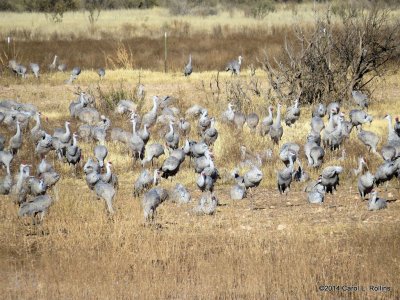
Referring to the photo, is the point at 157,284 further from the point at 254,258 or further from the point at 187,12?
the point at 187,12

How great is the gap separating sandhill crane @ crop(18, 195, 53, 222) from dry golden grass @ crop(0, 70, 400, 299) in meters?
0.13

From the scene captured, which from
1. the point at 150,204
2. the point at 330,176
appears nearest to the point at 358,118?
the point at 330,176

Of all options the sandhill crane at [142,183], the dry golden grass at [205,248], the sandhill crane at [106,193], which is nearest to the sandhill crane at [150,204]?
the dry golden grass at [205,248]

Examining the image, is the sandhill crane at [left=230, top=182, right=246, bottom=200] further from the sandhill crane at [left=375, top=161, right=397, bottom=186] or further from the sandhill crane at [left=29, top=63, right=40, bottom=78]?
the sandhill crane at [left=29, top=63, right=40, bottom=78]

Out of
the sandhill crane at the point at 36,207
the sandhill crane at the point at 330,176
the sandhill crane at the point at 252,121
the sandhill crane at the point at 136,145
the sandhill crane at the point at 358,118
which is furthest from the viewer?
the sandhill crane at the point at 252,121

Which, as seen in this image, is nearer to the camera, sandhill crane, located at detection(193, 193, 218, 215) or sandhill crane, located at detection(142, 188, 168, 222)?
sandhill crane, located at detection(142, 188, 168, 222)

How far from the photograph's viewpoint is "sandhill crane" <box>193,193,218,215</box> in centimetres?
1219

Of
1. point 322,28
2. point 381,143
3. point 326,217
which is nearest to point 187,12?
point 322,28

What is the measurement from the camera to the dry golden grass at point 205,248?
9.01 m

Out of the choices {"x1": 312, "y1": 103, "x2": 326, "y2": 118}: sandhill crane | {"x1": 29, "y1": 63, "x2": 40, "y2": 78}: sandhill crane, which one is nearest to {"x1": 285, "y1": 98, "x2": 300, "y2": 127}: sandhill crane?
{"x1": 312, "y1": 103, "x2": 326, "y2": 118}: sandhill crane

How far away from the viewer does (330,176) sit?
1319cm

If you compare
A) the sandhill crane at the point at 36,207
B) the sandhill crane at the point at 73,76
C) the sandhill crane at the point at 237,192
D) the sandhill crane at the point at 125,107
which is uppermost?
the sandhill crane at the point at 36,207

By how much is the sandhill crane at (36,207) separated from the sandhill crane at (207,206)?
2.20m

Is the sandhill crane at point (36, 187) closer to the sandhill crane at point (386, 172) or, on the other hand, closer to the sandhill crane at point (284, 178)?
the sandhill crane at point (284, 178)
